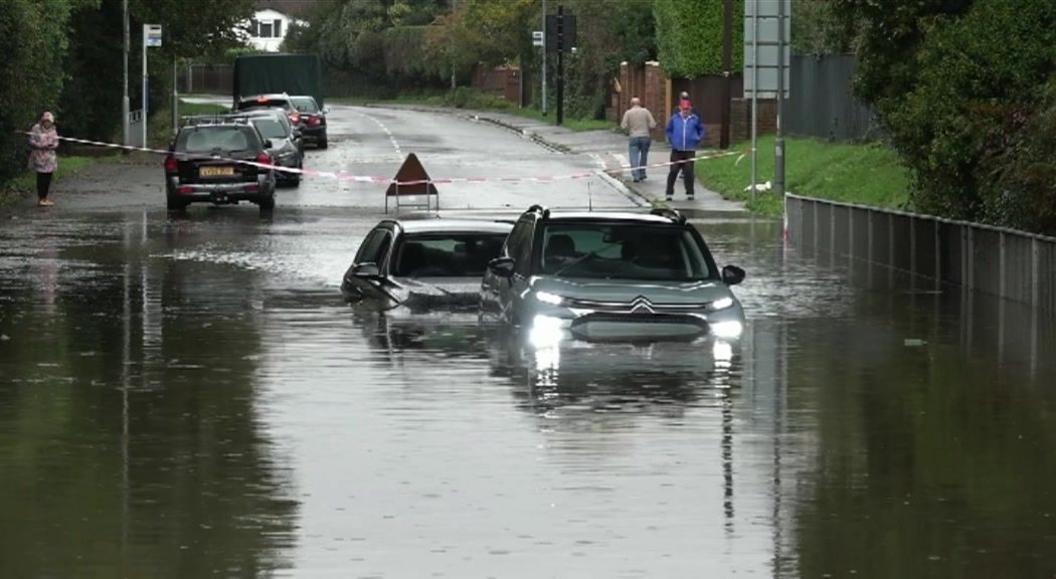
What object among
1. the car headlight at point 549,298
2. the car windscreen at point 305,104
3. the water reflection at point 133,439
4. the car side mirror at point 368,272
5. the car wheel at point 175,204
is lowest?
the water reflection at point 133,439

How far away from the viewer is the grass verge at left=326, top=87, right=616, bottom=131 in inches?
3265

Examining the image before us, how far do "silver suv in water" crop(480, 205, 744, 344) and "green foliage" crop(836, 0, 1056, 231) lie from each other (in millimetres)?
6945

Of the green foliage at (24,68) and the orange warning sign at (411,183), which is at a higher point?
the green foliage at (24,68)

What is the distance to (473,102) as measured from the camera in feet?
374

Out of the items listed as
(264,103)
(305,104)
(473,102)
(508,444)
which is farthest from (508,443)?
(473,102)

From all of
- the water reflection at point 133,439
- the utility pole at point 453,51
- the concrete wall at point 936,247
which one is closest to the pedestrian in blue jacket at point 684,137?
the concrete wall at point 936,247

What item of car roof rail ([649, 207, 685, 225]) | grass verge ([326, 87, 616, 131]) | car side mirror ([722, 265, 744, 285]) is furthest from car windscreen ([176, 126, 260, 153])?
grass verge ([326, 87, 616, 131])

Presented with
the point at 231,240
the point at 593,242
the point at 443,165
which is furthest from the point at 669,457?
the point at 443,165

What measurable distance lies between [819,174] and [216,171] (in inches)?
453

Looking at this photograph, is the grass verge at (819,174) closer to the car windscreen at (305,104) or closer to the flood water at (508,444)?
the flood water at (508,444)

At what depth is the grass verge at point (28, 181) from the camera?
45781 millimetres

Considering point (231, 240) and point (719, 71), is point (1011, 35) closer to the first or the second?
point (231, 240)

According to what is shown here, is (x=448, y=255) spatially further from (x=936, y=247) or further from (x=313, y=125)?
(x=313, y=125)

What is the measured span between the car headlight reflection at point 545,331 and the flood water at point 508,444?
0.18 meters
